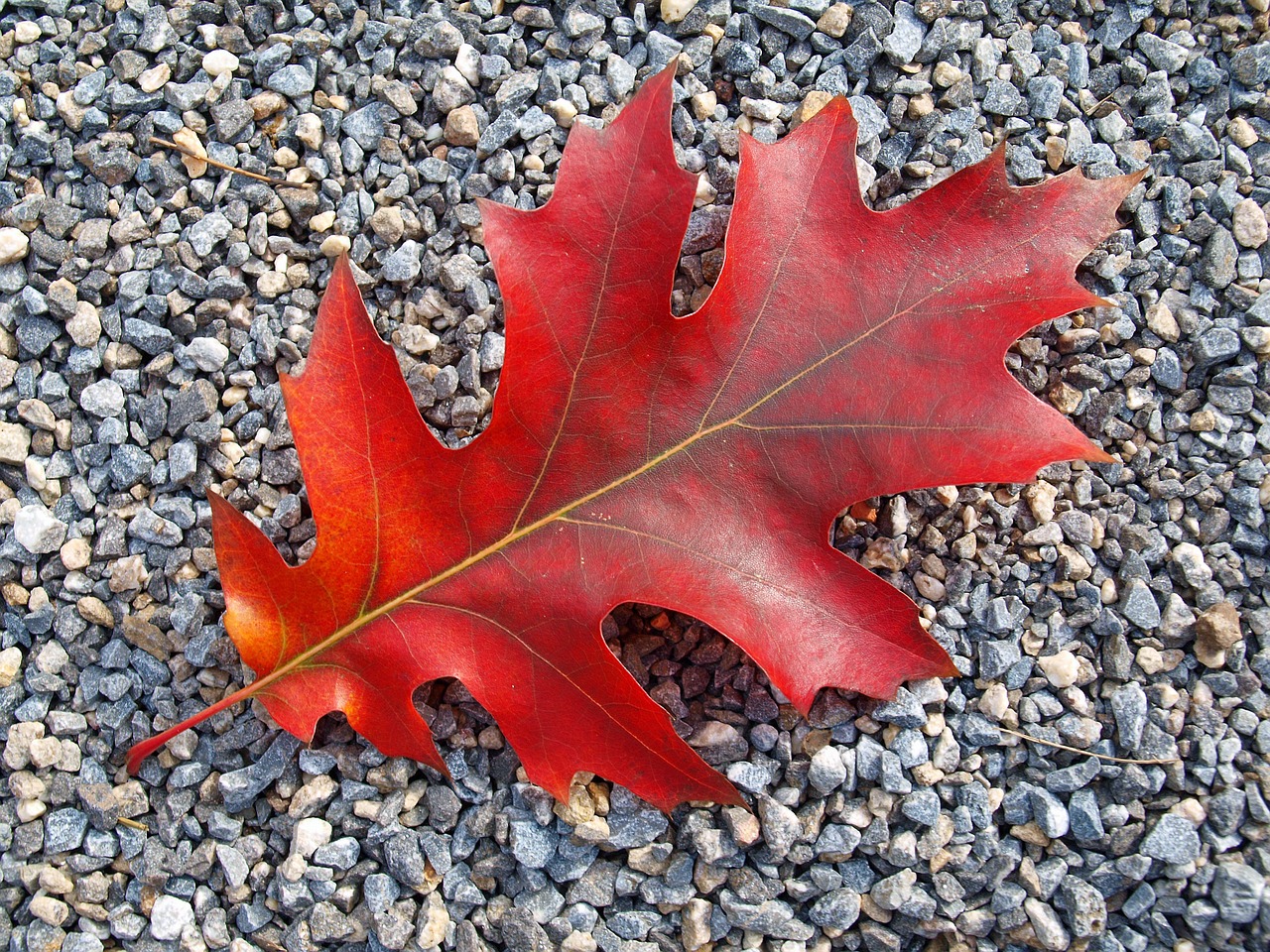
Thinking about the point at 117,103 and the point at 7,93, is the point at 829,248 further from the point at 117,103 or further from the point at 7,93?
the point at 7,93

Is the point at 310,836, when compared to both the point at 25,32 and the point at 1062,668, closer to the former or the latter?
the point at 1062,668

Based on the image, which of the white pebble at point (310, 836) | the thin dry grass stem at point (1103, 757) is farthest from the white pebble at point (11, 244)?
the thin dry grass stem at point (1103, 757)

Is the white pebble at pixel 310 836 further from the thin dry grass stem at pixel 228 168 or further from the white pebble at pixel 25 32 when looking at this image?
the white pebble at pixel 25 32

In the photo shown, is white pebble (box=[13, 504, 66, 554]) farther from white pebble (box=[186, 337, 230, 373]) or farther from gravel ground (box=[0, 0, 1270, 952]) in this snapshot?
white pebble (box=[186, 337, 230, 373])

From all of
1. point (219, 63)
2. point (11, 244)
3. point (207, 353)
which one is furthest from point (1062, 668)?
point (11, 244)

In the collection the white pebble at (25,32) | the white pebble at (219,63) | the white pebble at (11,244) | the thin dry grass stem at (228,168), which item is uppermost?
the white pebble at (25,32)
